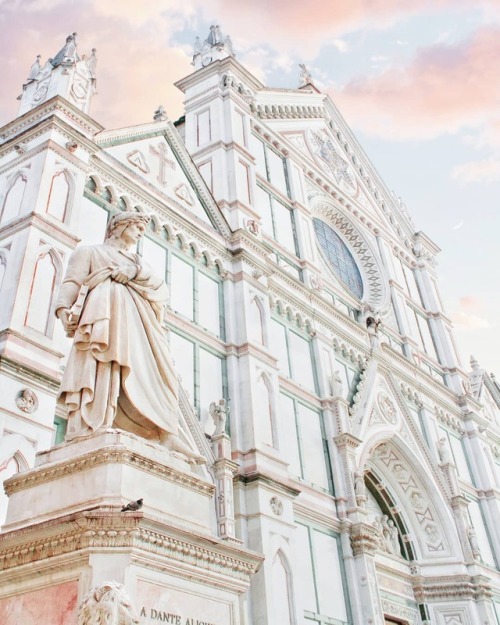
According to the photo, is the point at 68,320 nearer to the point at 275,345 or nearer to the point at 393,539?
the point at 275,345

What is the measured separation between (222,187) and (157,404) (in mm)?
12177

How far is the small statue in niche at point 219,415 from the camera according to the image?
11.8m

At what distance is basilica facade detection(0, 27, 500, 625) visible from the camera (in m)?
10.7

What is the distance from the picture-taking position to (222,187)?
1695cm

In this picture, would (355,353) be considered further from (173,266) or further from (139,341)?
(139,341)

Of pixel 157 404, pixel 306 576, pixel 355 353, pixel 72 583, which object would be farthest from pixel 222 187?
pixel 72 583

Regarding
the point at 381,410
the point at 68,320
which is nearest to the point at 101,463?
the point at 68,320

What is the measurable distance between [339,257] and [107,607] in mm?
19439

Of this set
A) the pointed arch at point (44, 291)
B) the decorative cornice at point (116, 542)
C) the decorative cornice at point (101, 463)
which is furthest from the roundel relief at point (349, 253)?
the decorative cornice at point (116, 542)

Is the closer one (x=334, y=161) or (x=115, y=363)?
(x=115, y=363)

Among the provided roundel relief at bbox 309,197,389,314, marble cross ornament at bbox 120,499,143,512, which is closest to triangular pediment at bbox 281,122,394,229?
roundel relief at bbox 309,197,389,314

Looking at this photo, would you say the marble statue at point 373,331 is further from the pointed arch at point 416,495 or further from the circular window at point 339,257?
the pointed arch at point 416,495

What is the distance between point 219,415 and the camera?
1194cm

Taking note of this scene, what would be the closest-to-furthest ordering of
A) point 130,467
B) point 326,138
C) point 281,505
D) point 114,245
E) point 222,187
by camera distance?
1. point 130,467
2. point 114,245
3. point 281,505
4. point 222,187
5. point 326,138
